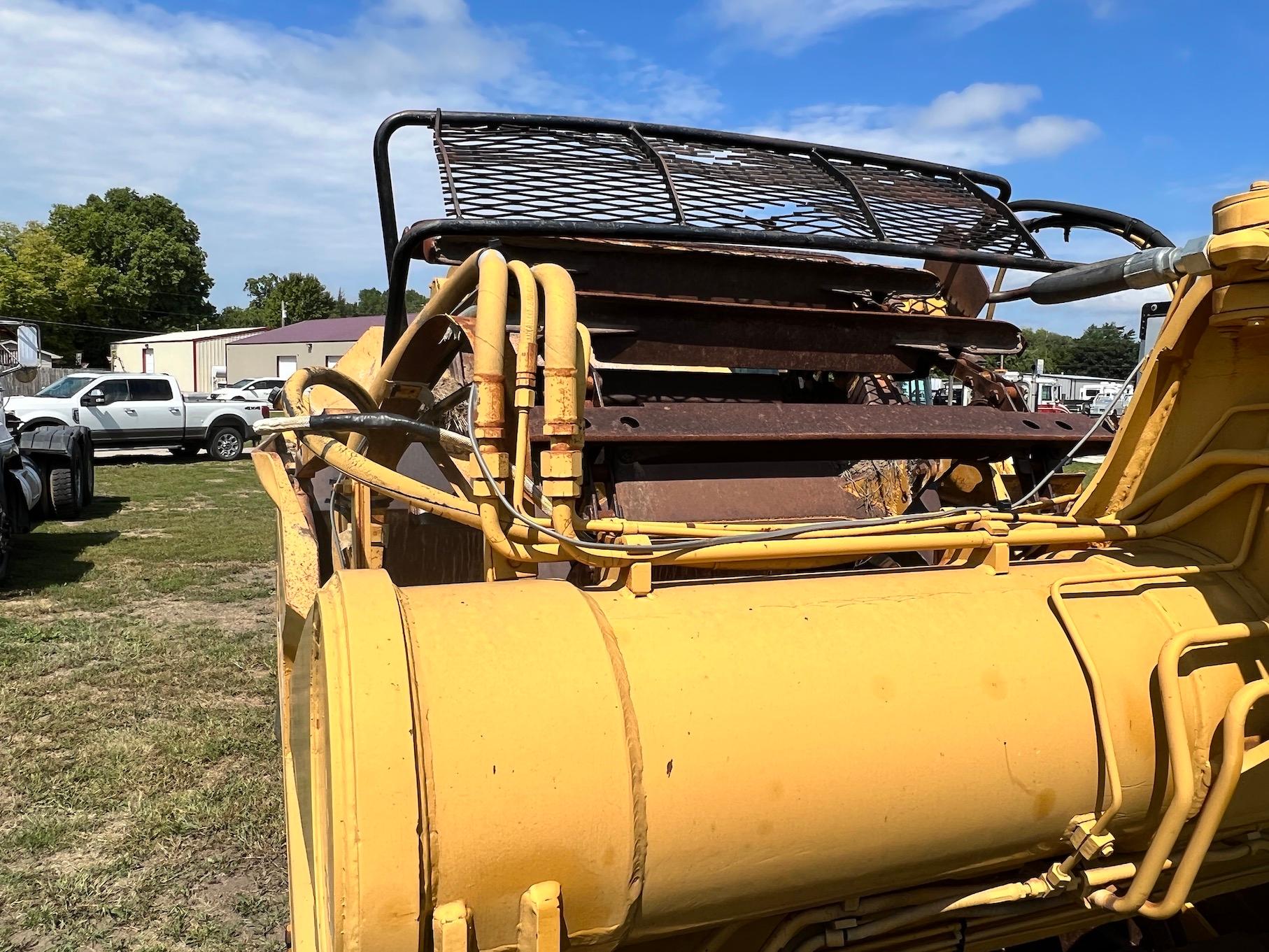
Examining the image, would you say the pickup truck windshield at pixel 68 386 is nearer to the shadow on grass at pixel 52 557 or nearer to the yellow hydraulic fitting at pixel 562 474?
the shadow on grass at pixel 52 557

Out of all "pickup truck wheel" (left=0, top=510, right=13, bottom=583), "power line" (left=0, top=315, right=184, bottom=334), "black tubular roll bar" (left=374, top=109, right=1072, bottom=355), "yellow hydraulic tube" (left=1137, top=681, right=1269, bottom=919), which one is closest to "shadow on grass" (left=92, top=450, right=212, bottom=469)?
"pickup truck wheel" (left=0, top=510, right=13, bottom=583)

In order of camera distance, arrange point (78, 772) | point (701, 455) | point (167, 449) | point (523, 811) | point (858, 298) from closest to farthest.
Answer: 1. point (523, 811)
2. point (701, 455)
3. point (858, 298)
4. point (78, 772)
5. point (167, 449)

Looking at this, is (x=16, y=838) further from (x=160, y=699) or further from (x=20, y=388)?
(x=20, y=388)

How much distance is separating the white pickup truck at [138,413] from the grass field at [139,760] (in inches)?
430

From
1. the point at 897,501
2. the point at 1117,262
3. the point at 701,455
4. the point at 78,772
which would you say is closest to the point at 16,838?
the point at 78,772

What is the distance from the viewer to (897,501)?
333cm

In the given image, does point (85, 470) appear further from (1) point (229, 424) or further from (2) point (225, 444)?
(1) point (229, 424)

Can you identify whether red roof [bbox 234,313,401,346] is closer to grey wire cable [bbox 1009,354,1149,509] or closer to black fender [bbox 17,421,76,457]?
black fender [bbox 17,421,76,457]

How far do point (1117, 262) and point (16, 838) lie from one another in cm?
415

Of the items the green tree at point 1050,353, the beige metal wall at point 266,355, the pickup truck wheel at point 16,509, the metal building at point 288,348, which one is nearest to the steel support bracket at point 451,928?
the pickup truck wheel at point 16,509

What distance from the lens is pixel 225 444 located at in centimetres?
1991

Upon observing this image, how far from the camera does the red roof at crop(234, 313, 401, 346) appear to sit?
44.2m

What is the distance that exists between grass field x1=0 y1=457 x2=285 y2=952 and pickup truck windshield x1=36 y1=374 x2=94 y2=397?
37.8 feet

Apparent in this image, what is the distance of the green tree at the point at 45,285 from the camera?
152 ft
